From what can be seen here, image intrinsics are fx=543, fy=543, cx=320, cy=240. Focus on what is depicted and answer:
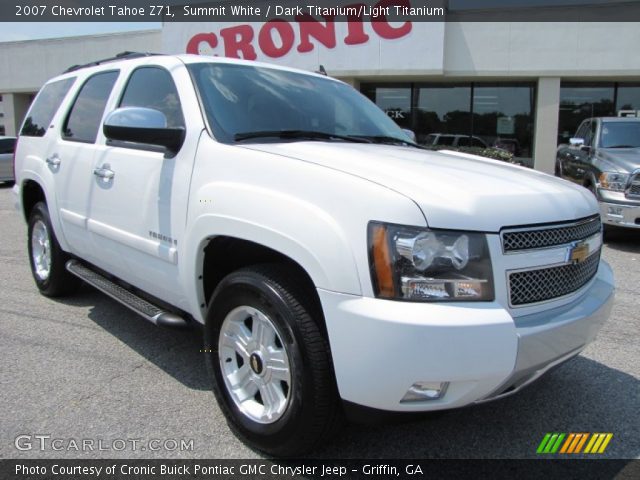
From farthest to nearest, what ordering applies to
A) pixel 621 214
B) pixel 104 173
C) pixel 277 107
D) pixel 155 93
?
pixel 621 214 → pixel 104 173 → pixel 155 93 → pixel 277 107

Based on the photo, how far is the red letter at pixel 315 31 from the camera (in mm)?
17453

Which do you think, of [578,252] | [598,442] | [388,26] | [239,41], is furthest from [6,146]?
[598,442]

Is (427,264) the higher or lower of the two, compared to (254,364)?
higher

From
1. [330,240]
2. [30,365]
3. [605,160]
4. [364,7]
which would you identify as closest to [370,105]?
[330,240]

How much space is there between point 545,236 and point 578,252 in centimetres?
28

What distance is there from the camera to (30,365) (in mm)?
3611

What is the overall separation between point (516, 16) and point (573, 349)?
16.5 m

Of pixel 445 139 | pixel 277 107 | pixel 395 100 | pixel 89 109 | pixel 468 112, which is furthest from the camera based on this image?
pixel 395 100

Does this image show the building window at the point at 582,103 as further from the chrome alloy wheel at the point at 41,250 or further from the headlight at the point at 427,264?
the headlight at the point at 427,264

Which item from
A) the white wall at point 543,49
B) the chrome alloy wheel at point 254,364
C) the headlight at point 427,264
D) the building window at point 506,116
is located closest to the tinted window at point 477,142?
the building window at point 506,116

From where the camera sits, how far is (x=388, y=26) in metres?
16.9

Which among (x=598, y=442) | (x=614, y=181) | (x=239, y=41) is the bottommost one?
(x=598, y=442)

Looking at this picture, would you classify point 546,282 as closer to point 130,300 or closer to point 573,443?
point 573,443

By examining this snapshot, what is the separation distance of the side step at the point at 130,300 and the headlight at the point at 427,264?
1.50 meters
